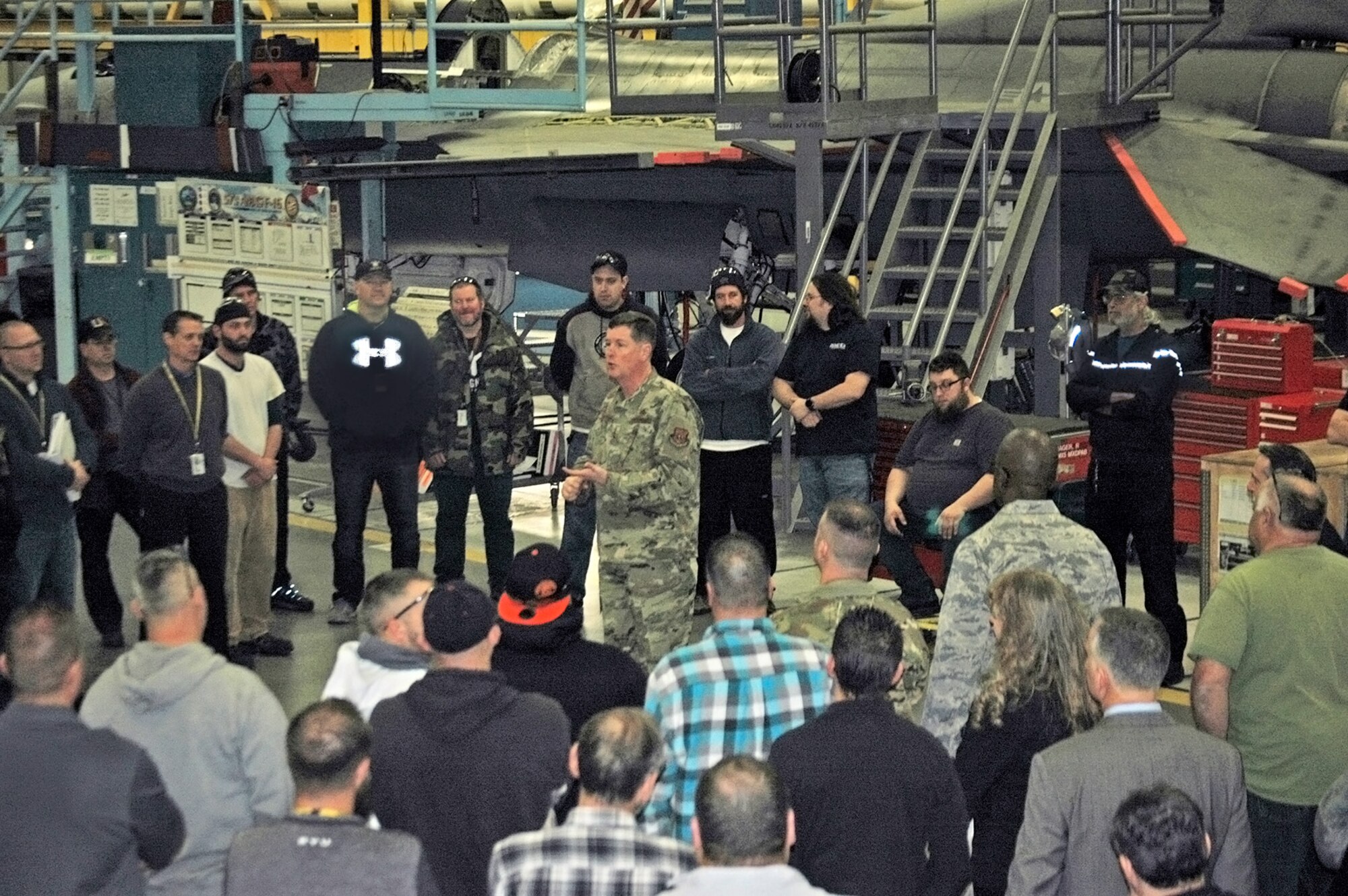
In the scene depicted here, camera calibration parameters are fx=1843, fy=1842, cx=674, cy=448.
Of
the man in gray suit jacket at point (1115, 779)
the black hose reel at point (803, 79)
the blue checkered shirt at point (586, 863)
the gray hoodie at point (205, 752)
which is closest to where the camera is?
the blue checkered shirt at point (586, 863)

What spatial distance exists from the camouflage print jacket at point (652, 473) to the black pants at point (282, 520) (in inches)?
→ 94.6

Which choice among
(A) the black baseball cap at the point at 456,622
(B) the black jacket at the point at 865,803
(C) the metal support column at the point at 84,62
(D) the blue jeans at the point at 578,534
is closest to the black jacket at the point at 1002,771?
(B) the black jacket at the point at 865,803

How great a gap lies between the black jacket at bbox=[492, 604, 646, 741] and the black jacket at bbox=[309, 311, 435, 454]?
4.28 metres

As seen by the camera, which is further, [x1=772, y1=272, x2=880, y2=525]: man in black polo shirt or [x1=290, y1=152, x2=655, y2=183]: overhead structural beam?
[x1=290, y1=152, x2=655, y2=183]: overhead structural beam

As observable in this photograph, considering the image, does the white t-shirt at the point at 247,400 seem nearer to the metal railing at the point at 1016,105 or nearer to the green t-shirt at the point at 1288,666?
the metal railing at the point at 1016,105

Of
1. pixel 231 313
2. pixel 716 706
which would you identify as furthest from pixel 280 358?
pixel 716 706

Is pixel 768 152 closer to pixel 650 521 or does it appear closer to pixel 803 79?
pixel 803 79

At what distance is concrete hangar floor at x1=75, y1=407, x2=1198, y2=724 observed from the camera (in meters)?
8.52

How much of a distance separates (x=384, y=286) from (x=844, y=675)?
5.15m

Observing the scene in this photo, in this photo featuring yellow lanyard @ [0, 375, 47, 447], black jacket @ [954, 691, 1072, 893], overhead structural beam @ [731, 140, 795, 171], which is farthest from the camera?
overhead structural beam @ [731, 140, 795, 171]

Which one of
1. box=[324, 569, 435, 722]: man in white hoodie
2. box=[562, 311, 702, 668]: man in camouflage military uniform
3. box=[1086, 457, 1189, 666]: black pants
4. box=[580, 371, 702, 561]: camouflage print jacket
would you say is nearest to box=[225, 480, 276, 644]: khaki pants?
box=[562, 311, 702, 668]: man in camouflage military uniform

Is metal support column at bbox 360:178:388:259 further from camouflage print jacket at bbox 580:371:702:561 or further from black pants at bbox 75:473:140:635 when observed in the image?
camouflage print jacket at bbox 580:371:702:561

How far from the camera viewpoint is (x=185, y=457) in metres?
7.93

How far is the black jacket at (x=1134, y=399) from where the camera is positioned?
316 inches
